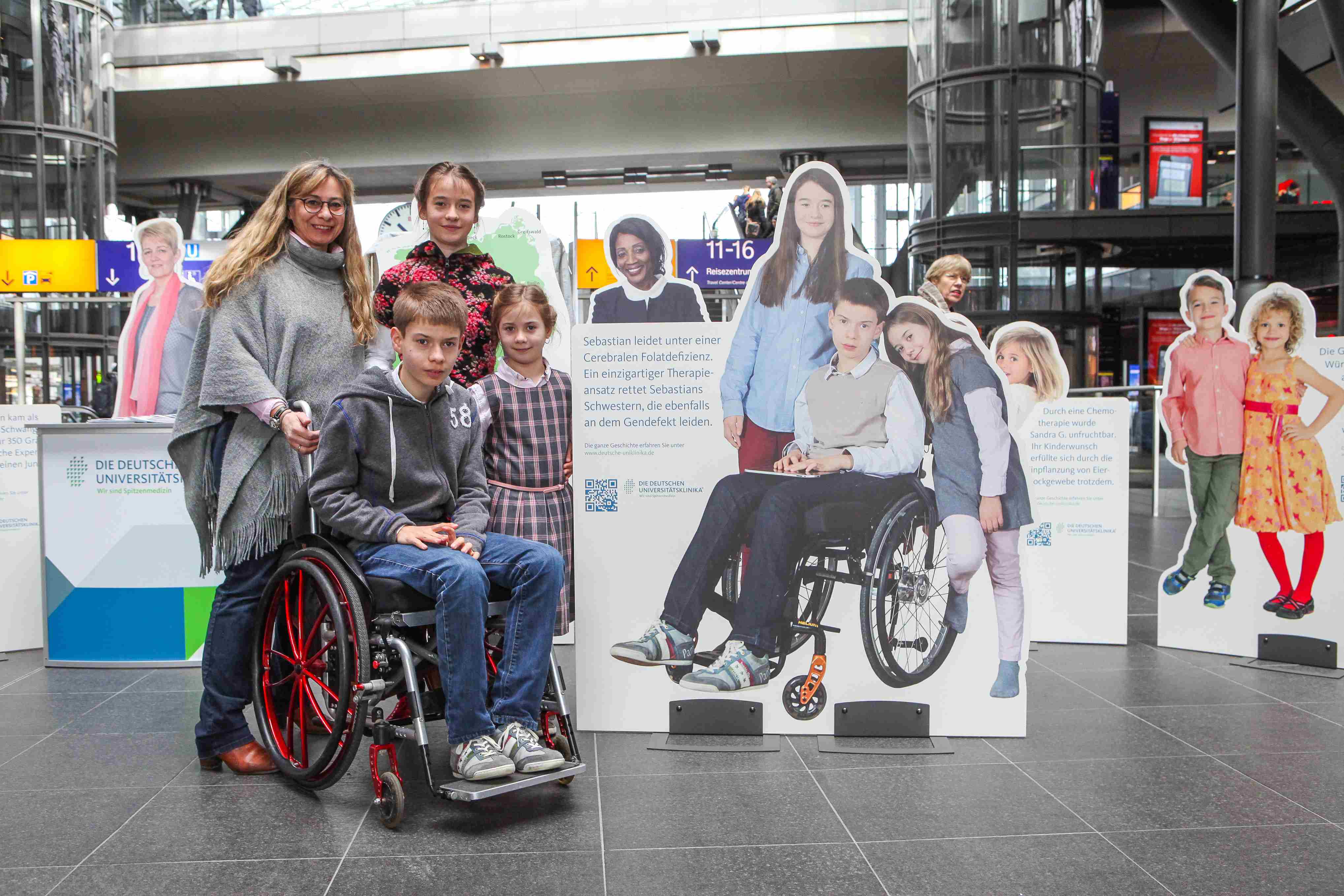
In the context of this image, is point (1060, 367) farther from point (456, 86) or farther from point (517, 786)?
point (456, 86)

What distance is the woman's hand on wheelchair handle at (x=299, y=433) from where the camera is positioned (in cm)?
294

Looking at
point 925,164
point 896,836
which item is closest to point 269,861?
point 896,836

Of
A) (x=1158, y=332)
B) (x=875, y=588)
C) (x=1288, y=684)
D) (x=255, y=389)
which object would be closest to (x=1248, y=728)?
(x=1288, y=684)

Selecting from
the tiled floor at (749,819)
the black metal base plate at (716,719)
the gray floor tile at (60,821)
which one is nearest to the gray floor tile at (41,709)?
the tiled floor at (749,819)

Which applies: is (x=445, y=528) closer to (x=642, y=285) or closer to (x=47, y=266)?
(x=642, y=285)

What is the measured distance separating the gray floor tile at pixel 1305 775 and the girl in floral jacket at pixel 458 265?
2.63 meters

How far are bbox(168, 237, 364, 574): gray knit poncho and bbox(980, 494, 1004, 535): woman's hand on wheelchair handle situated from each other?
1.94m

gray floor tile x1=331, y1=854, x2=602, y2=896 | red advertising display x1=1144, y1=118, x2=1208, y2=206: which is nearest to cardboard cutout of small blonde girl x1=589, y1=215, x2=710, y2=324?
gray floor tile x1=331, y1=854, x2=602, y2=896

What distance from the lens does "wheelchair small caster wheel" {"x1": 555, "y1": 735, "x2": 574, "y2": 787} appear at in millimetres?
3027

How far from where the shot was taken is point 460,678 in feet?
9.02

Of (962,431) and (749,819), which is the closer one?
(749,819)

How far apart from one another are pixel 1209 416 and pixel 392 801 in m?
3.72

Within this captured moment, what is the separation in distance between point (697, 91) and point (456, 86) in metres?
3.82

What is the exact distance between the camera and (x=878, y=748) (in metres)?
3.44
